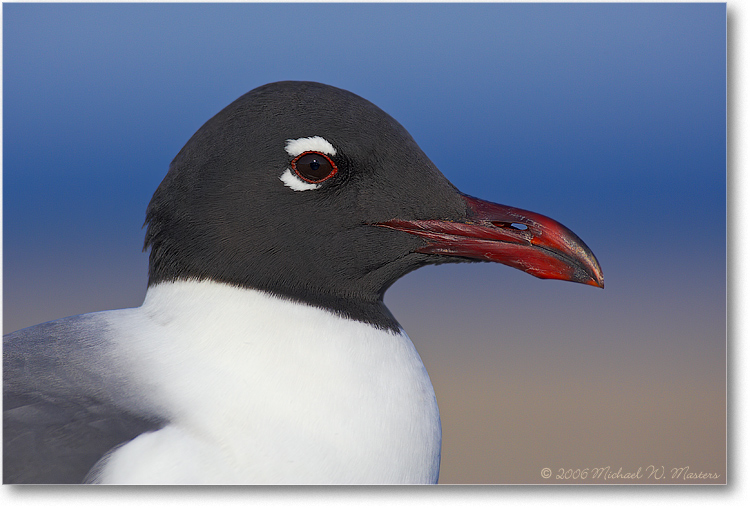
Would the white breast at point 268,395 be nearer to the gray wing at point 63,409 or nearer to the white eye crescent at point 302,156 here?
the gray wing at point 63,409

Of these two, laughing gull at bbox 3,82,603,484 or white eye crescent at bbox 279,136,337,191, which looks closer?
laughing gull at bbox 3,82,603,484

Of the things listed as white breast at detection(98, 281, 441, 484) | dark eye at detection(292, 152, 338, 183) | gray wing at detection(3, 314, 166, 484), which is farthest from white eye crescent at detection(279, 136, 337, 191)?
gray wing at detection(3, 314, 166, 484)

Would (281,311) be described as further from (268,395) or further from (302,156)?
(302,156)

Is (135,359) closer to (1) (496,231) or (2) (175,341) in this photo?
(2) (175,341)

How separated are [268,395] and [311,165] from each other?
719 mm

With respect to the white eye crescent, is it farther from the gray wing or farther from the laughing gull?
the gray wing

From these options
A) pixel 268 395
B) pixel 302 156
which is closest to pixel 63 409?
pixel 268 395

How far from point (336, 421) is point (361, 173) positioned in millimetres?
777

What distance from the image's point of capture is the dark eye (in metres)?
2.22

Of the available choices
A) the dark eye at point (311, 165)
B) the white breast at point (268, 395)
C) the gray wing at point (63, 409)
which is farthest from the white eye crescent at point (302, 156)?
the gray wing at point (63, 409)

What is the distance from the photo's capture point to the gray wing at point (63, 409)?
6.47ft

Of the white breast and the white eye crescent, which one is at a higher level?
the white eye crescent

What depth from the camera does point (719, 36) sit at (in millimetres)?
3080

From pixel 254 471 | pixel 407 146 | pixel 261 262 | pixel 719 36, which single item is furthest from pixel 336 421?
pixel 719 36
